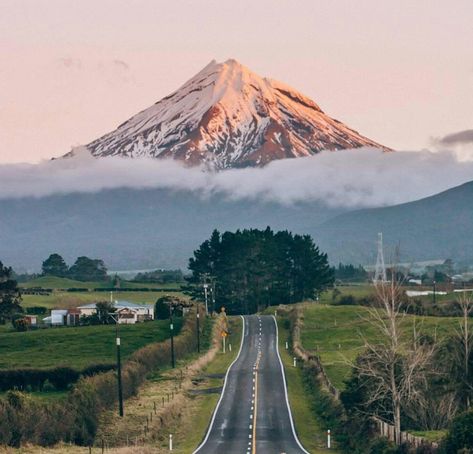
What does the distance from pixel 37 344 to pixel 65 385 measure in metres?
34.4

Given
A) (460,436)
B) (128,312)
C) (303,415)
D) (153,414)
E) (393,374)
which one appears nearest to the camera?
(460,436)

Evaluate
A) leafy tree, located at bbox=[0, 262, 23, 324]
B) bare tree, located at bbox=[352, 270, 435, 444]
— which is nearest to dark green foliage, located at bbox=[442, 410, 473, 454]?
bare tree, located at bbox=[352, 270, 435, 444]

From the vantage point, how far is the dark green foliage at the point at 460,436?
166 ft

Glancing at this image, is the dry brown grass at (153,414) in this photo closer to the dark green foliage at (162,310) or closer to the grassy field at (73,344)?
the grassy field at (73,344)

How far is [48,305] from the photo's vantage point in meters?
199

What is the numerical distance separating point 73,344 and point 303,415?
5706 cm

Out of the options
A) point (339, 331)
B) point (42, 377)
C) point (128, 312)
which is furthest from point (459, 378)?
point (128, 312)

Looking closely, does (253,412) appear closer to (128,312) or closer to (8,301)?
(8,301)

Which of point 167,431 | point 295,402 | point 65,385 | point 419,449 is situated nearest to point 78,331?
point 65,385

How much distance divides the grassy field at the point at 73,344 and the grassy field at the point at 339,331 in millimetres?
17459

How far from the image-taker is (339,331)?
141625mm

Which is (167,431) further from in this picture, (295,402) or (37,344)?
(37,344)

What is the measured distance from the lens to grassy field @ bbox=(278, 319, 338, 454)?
72.6 meters

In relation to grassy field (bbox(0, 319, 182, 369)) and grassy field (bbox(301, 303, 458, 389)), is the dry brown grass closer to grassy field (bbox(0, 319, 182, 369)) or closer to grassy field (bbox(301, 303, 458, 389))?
grassy field (bbox(301, 303, 458, 389))
